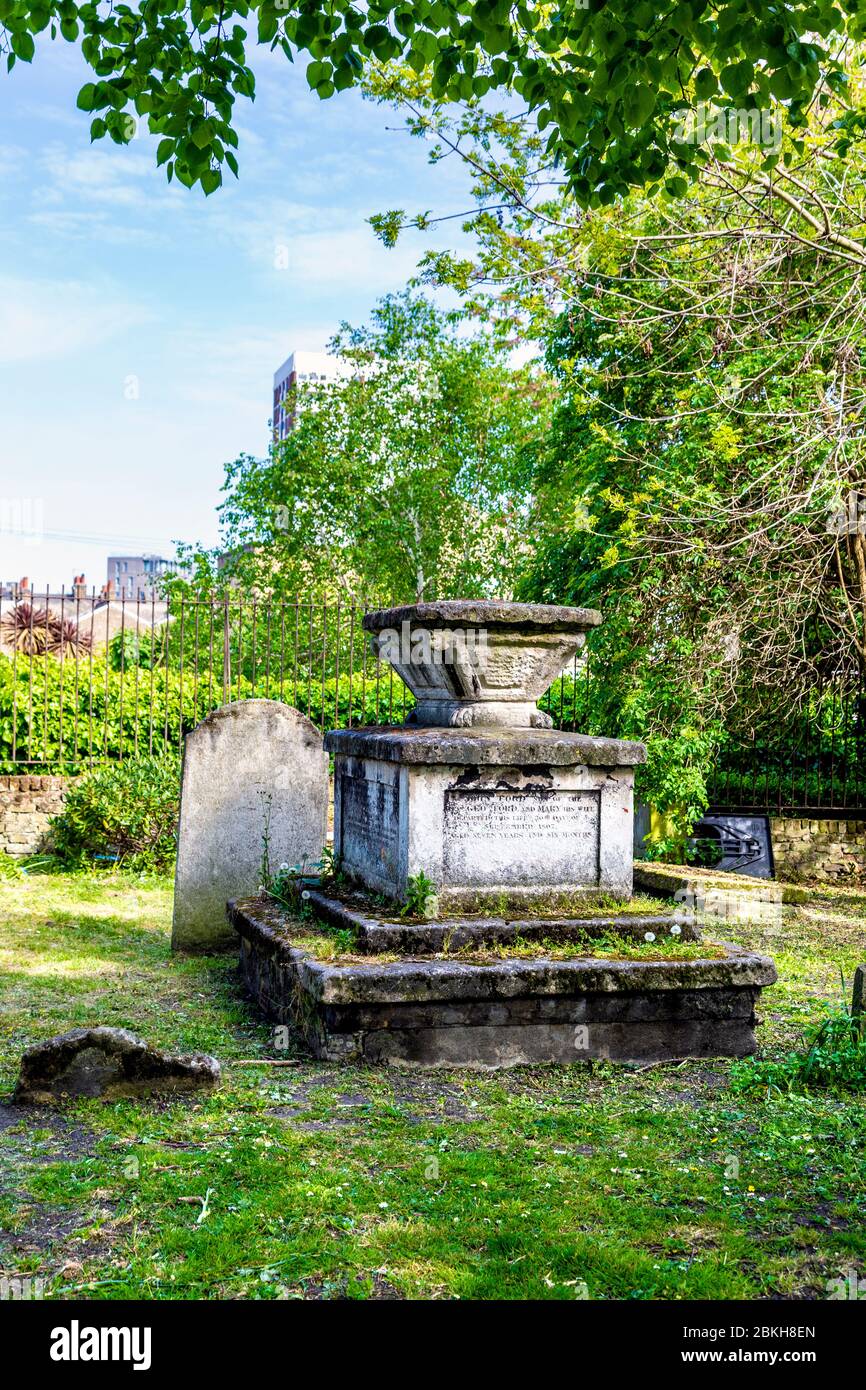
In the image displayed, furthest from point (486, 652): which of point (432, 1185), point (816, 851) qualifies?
point (816, 851)

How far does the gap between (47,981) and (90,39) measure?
5.37 metres

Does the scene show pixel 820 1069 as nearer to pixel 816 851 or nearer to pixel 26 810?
pixel 816 851

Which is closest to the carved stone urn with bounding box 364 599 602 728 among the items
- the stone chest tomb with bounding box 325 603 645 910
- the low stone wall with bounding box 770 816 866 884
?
the stone chest tomb with bounding box 325 603 645 910

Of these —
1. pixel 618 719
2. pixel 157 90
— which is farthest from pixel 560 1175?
pixel 618 719

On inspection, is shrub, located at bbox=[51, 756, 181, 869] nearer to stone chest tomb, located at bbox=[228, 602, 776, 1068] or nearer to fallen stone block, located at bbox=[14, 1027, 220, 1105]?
stone chest tomb, located at bbox=[228, 602, 776, 1068]

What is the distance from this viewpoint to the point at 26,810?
40.9 feet

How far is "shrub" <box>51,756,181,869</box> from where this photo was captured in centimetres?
1171

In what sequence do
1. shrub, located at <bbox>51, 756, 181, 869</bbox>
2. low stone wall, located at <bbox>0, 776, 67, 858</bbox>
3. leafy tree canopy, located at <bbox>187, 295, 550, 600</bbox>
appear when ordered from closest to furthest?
shrub, located at <bbox>51, 756, 181, 869</bbox> < low stone wall, located at <bbox>0, 776, 67, 858</bbox> < leafy tree canopy, located at <bbox>187, 295, 550, 600</bbox>

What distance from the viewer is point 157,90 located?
5.72 meters

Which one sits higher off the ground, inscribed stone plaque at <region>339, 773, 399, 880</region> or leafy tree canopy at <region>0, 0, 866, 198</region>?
leafy tree canopy at <region>0, 0, 866, 198</region>

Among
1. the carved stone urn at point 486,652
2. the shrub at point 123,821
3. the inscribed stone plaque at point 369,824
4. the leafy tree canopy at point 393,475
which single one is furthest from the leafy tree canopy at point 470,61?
the leafy tree canopy at point 393,475

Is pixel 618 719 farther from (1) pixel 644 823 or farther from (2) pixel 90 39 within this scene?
(2) pixel 90 39

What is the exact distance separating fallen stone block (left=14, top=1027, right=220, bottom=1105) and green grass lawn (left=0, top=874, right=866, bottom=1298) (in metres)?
0.09

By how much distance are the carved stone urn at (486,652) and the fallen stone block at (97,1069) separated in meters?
2.54
